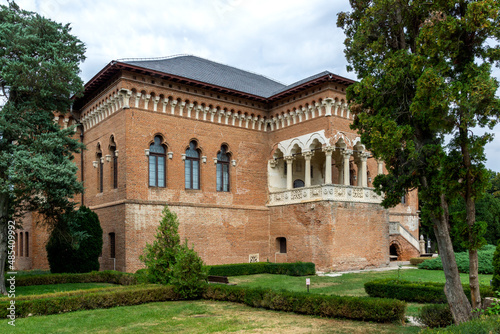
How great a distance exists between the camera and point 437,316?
975cm

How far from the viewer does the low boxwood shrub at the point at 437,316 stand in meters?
9.70

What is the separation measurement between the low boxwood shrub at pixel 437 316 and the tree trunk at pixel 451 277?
0.47m

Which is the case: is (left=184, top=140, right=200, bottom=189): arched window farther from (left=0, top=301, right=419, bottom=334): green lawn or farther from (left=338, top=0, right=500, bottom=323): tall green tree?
(left=338, top=0, right=500, bottom=323): tall green tree

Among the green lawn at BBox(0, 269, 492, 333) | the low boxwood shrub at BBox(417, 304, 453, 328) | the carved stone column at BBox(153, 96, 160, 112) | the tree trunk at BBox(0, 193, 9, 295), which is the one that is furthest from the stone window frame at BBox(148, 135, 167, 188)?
the low boxwood shrub at BBox(417, 304, 453, 328)

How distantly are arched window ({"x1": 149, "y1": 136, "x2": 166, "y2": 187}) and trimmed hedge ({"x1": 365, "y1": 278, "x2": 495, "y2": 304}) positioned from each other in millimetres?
12480

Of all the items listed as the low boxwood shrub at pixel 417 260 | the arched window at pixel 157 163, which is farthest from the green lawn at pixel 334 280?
the arched window at pixel 157 163

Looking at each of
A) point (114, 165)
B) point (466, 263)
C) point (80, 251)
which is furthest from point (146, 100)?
point (466, 263)

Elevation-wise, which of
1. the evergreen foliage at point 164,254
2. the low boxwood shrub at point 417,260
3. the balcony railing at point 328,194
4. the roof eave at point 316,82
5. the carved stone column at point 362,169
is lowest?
the low boxwood shrub at point 417,260

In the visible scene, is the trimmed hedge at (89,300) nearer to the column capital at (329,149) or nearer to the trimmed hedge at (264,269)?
the trimmed hedge at (264,269)

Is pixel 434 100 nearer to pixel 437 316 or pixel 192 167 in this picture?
pixel 437 316

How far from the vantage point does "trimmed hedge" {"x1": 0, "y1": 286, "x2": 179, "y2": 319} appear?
1216 centimetres

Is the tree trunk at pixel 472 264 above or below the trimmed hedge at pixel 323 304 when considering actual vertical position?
above

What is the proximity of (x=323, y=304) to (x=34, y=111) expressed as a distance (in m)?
12.9

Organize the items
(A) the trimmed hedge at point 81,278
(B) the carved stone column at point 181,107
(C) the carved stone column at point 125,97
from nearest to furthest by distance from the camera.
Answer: (A) the trimmed hedge at point 81,278, (C) the carved stone column at point 125,97, (B) the carved stone column at point 181,107
